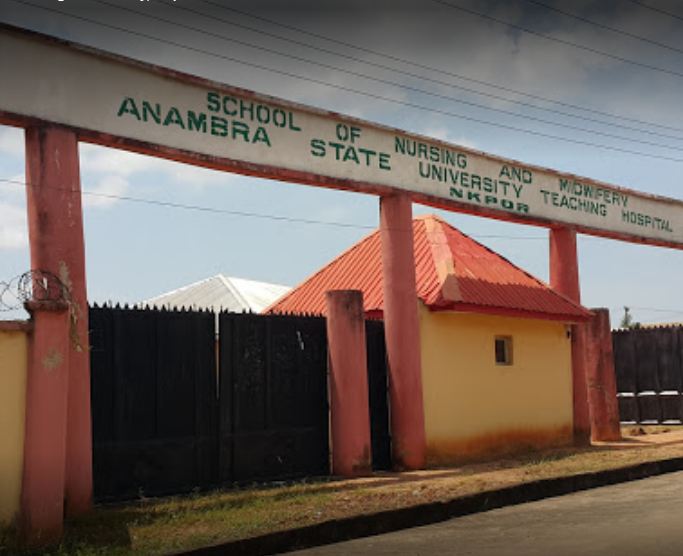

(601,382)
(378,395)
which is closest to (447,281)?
(378,395)

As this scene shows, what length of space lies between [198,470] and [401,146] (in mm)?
5424

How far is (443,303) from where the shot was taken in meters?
12.9

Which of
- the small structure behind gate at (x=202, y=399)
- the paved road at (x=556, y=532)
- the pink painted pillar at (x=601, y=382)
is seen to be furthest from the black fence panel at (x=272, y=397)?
the pink painted pillar at (x=601, y=382)

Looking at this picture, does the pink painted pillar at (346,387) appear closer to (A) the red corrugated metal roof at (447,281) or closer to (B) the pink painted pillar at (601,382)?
(A) the red corrugated metal roof at (447,281)

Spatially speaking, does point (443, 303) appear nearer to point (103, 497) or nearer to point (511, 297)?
point (511, 297)

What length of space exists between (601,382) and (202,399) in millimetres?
8699

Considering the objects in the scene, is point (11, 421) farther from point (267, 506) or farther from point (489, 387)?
point (489, 387)

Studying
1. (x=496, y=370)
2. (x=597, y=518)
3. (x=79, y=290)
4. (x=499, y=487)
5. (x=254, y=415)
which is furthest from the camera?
(x=496, y=370)

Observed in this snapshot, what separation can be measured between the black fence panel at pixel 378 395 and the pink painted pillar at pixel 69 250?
4.52 meters

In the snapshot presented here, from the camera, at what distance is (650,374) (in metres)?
19.5

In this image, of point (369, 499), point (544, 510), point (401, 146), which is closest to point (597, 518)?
point (544, 510)

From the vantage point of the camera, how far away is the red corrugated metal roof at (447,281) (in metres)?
13.5

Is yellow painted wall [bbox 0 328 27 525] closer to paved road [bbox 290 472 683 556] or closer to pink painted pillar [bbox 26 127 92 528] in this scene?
pink painted pillar [bbox 26 127 92 528]

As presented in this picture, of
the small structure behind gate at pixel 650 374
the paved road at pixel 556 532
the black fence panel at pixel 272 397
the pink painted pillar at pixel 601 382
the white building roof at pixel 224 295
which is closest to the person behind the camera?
the paved road at pixel 556 532
